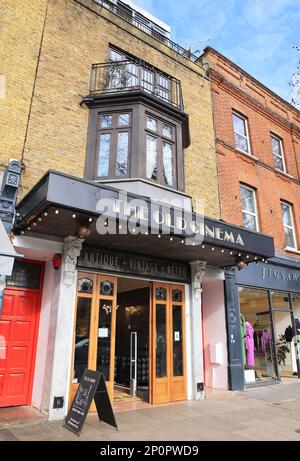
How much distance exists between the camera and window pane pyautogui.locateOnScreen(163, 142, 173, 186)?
31.4 ft

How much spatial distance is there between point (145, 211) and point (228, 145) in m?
7.31

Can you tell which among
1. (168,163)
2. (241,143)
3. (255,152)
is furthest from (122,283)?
(255,152)

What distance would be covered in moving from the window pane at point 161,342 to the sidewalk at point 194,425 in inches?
33.5

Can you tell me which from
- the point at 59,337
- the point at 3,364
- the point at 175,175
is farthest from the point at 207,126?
the point at 3,364

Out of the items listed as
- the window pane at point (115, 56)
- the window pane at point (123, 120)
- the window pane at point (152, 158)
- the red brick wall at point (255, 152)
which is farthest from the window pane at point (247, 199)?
the window pane at point (115, 56)

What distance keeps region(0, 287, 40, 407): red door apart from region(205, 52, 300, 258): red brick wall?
21.8 feet

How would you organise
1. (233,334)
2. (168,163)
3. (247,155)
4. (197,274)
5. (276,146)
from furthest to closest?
(276,146) → (247,155) → (233,334) → (168,163) → (197,274)

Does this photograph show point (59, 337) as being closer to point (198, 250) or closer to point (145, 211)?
point (145, 211)

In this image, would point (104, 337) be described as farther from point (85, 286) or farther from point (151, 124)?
point (151, 124)

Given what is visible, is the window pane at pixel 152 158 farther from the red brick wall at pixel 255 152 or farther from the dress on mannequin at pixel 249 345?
the dress on mannequin at pixel 249 345

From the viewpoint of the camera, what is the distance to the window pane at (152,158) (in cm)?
914

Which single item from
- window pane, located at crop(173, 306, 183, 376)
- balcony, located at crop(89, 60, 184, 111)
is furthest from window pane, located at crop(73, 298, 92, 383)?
balcony, located at crop(89, 60, 184, 111)

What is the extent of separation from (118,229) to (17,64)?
4883 mm

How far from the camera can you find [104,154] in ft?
29.6
